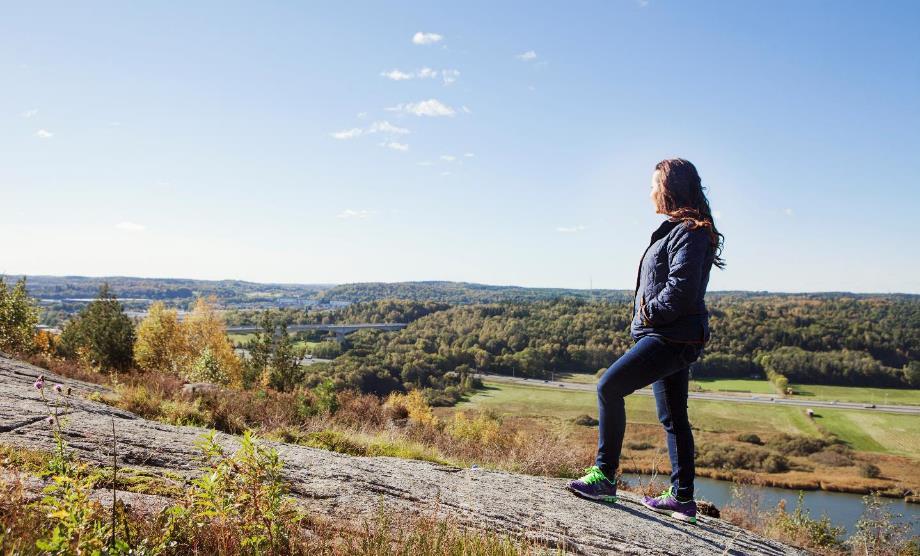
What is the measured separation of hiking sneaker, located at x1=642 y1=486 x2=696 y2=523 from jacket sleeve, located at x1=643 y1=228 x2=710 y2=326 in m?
1.58

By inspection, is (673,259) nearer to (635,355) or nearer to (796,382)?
(635,355)

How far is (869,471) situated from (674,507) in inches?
2349

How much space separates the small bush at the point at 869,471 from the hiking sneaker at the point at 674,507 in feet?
189

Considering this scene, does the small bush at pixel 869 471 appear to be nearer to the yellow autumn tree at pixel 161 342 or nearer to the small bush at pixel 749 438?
A: the small bush at pixel 749 438

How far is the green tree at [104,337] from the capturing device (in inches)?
1114

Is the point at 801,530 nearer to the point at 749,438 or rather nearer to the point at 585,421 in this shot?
the point at 585,421

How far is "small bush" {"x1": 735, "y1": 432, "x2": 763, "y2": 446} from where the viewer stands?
5872 centimetres

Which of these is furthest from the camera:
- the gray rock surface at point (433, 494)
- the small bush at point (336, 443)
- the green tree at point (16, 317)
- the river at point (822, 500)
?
the river at point (822, 500)

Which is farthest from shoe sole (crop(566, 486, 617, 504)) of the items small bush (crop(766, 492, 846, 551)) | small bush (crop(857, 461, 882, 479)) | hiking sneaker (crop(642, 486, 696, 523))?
small bush (crop(857, 461, 882, 479))

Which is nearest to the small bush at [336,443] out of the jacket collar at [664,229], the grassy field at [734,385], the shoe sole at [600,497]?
the shoe sole at [600,497]

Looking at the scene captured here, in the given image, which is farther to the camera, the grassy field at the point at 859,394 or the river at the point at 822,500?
the grassy field at the point at 859,394

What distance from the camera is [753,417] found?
6962cm

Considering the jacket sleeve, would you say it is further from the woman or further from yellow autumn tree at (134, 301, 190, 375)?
yellow autumn tree at (134, 301, 190, 375)

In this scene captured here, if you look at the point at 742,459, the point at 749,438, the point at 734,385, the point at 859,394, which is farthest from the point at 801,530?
the point at 859,394
